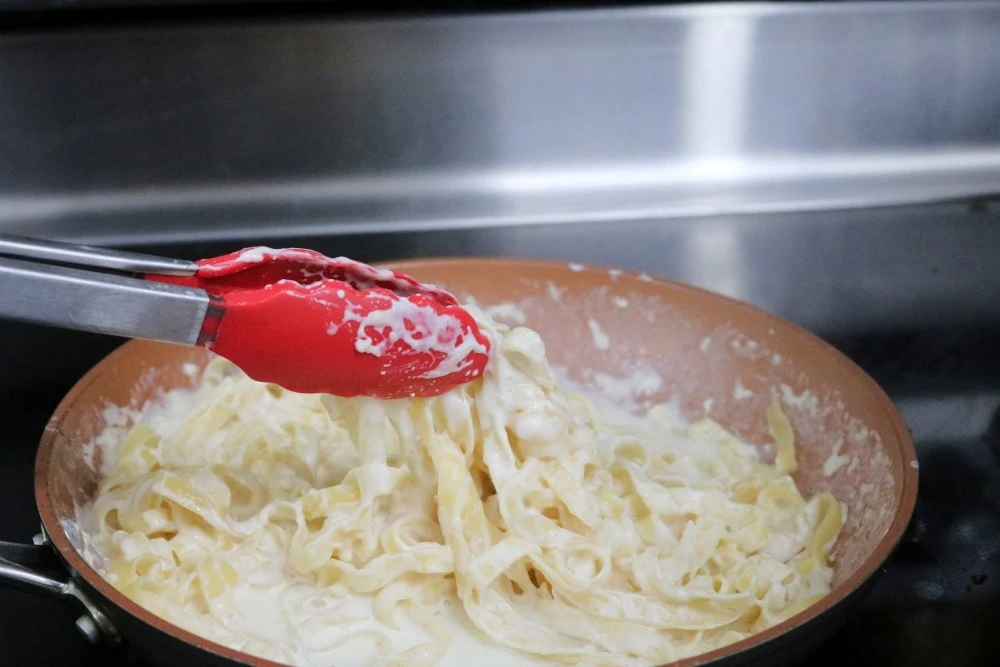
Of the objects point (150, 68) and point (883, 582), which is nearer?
point (883, 582)

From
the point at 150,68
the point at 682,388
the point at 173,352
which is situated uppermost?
the point at 150,68

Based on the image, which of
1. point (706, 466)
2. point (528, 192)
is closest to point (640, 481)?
point (706, 466)

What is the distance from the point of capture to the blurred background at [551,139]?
2121mm

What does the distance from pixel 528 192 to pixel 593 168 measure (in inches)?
6.3

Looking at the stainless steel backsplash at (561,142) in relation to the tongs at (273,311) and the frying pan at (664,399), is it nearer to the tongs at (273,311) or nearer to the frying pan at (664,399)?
the frying pan at (664,399)

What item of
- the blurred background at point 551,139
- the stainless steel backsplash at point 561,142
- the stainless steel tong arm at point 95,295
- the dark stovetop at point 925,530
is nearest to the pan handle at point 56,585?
the dark stovetop at point 925,530

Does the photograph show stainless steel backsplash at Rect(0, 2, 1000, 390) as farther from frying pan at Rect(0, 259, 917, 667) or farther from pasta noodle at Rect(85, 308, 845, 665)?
pasta noodle at Rect(85, 308, 845, 665)

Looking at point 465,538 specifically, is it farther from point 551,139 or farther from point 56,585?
point 551,139

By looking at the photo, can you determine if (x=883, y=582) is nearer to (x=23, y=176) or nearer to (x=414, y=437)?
(x=414, y=437)

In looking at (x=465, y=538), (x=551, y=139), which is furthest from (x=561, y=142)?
(x=465, y=538)

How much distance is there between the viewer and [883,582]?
54.3 inches

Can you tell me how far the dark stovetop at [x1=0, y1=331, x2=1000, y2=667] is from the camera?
4.14 ft

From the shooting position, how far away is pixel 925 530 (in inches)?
58.3

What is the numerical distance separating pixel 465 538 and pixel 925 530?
2.14 ft
